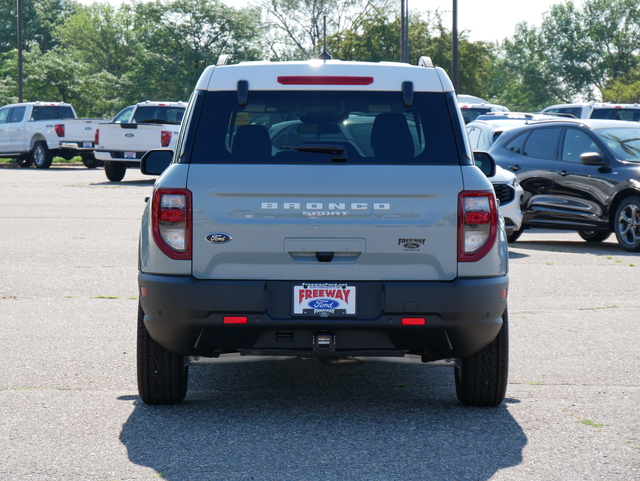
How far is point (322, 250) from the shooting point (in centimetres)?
491

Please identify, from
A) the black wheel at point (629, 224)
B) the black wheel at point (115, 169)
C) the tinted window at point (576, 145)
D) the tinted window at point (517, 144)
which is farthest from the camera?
the black wheel at point (115, 169)

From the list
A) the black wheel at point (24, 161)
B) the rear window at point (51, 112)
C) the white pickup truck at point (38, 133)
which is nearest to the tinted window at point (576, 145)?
the white pickup truck at point (38, 133)

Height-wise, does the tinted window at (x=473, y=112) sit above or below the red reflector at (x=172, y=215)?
above

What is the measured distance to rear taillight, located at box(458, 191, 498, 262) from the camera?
195 inches

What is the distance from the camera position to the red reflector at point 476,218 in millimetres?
4949

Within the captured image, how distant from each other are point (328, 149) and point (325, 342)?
0.96 m

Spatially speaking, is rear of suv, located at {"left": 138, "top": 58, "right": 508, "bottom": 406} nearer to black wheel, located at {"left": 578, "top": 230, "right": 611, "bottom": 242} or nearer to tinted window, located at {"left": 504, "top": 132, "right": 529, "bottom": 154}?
tinted window, located at {"left": 504, "top": 132, "right": 529, "bottom": 154}

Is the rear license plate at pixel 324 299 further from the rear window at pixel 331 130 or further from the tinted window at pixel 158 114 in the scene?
the tinted window at pixel 158 114

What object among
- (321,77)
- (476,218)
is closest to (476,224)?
(476,218)

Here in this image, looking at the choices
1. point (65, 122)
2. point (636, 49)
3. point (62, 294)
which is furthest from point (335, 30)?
point (62, 294)

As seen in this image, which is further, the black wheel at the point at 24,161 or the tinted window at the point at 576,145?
the black wheel at the point at 24,161

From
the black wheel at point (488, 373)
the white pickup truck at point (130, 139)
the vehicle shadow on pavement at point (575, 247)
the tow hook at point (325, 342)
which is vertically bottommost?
the vehicle shadow on pavement at point (575, 247)

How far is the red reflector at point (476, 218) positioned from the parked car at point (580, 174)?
346 inches

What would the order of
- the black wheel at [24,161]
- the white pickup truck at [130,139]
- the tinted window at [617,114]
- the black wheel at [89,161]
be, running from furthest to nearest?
the black wheel at [89,161] < the black wheel at [24,161] < the white pickup truck at [130,139] < the tinted window at [617,114]
